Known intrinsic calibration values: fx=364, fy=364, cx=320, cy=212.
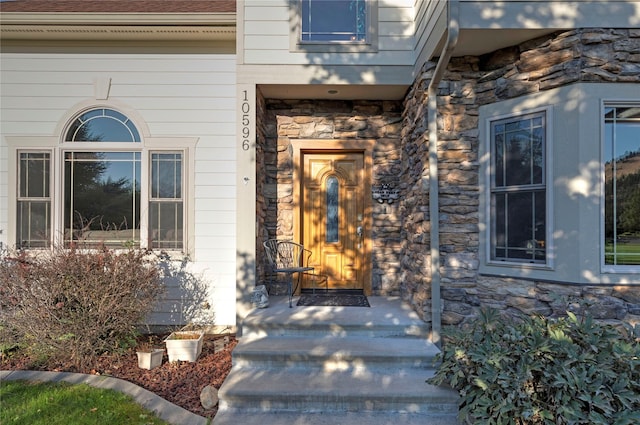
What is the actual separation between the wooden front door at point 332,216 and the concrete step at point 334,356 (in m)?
1.68

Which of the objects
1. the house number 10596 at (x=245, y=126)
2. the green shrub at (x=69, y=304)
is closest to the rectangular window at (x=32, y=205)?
the green shrub at (x=69, y=304)

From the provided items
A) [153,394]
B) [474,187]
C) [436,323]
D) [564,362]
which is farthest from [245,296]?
[564,362]

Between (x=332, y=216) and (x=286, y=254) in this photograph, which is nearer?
(x=286, y=254)

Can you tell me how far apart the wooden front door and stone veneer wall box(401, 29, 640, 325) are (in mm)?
1090

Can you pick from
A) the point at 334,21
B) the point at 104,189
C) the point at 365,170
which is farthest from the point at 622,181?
the point at 104,189

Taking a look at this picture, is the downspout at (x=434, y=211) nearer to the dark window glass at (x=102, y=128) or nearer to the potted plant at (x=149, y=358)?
the potted plant at (x=149, y=358)

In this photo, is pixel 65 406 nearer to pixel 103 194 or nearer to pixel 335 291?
pixel 103 194

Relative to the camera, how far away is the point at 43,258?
12.2ft

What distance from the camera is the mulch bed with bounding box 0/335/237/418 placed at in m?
3.00

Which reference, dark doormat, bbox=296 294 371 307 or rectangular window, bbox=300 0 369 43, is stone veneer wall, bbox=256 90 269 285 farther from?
rectangular window, bbox=300 0 369 43

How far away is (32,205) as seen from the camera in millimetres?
4531

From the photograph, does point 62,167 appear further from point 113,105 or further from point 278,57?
point 278,57

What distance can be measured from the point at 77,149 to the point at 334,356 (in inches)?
157

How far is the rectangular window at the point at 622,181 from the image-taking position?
3.05m
